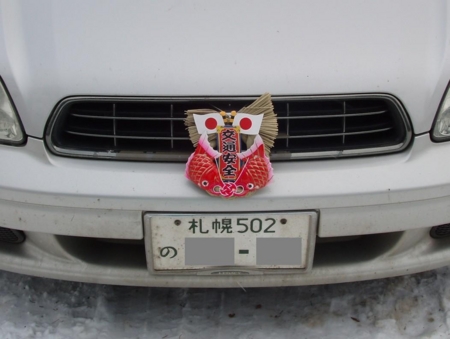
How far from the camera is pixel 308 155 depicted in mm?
1676

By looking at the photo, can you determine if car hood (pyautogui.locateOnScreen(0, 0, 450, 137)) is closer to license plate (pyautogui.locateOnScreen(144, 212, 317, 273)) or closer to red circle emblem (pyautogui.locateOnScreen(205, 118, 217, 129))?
red circle emblem (pyautogui.locateOnScreen(205, 118, 217, 129))

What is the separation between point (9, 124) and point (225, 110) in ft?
2.21

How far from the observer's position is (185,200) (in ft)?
5.22

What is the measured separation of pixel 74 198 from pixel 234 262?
52cm

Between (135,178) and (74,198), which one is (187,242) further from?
(74,198)

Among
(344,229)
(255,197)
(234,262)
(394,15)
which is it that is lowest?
(234,262)

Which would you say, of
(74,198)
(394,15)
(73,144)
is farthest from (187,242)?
(394,15)

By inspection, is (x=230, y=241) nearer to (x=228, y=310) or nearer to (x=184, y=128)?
(x=184, y=128)

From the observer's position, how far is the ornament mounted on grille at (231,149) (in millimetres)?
1564

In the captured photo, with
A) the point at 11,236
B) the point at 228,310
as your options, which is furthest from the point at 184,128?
the point at 228,310

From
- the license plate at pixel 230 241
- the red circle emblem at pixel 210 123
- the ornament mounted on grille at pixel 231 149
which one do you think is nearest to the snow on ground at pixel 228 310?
the license plate at pixel 230 241

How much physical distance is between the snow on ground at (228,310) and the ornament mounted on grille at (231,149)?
749 millimetres

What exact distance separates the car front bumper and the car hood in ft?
0.46

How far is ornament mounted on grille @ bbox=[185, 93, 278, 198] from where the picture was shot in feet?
5.13
